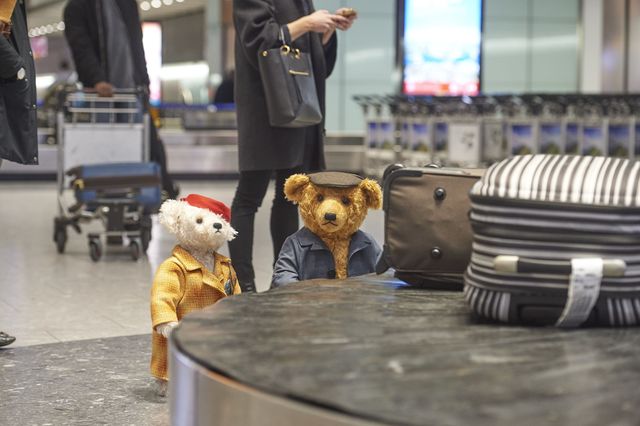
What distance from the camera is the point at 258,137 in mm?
3812

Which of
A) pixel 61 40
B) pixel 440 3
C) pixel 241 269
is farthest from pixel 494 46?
pixel 61 40

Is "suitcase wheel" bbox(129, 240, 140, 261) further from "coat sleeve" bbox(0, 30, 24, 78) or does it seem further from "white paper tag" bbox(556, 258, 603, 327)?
"white paper tag" bbox(556, 258, 603, 327)

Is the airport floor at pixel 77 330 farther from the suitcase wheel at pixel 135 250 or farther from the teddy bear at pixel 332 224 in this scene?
the teddy bear at pixel 332 224

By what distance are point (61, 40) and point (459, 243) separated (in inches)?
1353

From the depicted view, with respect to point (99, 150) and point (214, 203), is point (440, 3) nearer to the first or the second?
point (99, 150)

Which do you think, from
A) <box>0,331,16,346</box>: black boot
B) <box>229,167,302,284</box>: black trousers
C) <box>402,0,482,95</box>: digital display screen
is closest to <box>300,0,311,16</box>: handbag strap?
<box>229,167,302,284</box>: black trousers

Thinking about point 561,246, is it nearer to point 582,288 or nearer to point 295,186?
point 582,288

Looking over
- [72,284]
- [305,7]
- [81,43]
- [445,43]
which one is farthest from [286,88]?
[445,43]

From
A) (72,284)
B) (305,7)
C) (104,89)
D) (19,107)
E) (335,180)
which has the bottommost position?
(72,284)

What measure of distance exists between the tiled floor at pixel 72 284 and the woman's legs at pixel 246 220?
1.42 ft

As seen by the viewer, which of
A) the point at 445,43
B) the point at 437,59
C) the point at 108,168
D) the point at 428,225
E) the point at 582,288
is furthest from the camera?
the point at 437,59

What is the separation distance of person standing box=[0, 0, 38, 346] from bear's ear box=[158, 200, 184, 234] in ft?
3.14

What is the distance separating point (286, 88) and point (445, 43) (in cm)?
1301

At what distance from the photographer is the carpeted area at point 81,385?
2.70 metres
